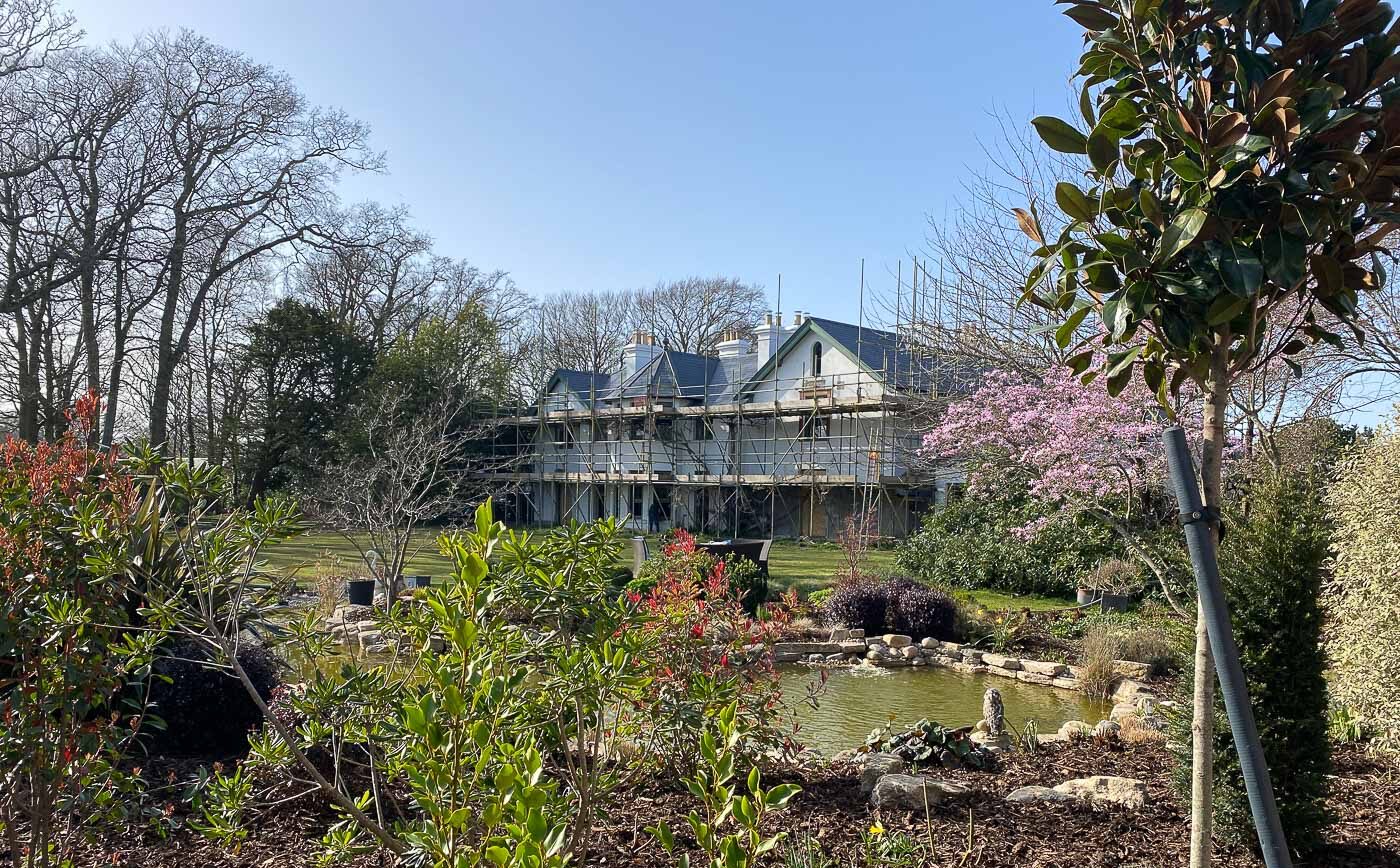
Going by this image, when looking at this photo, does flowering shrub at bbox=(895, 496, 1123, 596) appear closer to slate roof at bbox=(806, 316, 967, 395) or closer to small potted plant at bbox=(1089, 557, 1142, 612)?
small potted plant at bbox=(1089, 557, 1142, 612)

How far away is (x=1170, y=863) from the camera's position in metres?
3.66

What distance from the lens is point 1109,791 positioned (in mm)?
4523

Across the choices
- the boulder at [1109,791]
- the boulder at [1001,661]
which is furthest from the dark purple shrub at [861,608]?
the boulder at [1109,791]

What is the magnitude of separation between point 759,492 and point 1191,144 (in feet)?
87.1

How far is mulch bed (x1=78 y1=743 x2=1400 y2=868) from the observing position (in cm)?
365

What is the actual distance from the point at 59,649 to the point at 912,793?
3603 millimetres

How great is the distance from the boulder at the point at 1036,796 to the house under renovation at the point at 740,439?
1448 centimetres

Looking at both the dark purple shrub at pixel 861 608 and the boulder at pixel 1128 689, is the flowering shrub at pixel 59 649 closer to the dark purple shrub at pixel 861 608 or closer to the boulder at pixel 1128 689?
the boulder at pixel 1128 689

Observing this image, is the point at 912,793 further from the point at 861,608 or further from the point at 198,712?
the point at 861,608

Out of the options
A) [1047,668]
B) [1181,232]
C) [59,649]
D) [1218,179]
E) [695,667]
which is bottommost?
[1047,668]

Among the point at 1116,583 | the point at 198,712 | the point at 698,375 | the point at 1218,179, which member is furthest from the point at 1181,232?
the point at 698,375

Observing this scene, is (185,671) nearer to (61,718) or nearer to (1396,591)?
(61,718)

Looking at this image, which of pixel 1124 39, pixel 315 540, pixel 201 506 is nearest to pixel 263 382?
pixel 315 540

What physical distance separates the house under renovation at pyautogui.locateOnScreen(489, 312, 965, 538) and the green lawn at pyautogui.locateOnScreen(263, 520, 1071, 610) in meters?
1.31
